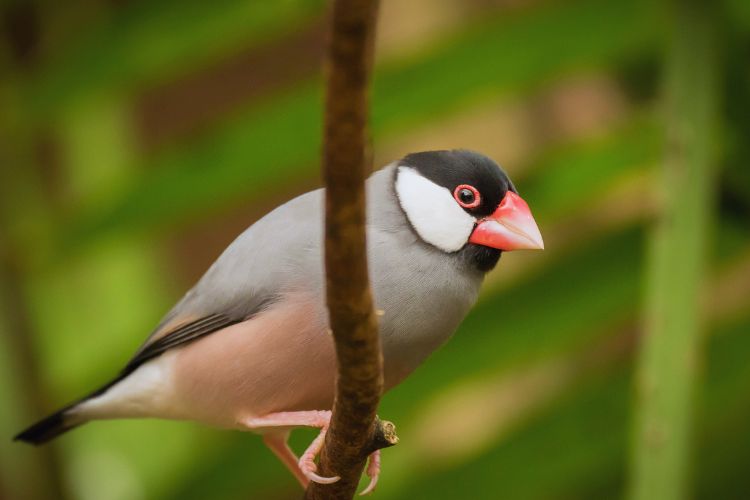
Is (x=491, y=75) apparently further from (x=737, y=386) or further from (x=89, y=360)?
(x=89, y=360)

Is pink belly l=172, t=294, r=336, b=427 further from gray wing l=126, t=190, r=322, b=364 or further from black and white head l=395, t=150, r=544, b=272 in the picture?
black and white head l=395, t=150, r=544, b=272

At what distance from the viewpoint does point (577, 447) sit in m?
1.25

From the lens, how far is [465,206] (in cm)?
91

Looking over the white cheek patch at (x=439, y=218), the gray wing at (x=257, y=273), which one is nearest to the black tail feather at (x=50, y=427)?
the gray wing at (x=257, y=273)

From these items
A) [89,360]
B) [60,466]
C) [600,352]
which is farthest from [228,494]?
[600,352]

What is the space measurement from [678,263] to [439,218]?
0.88 ft

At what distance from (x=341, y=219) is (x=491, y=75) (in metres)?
0.70

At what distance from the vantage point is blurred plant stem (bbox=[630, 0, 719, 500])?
1000 mm

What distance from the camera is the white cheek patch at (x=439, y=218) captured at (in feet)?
3.01

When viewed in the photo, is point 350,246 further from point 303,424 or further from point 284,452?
point 284,452

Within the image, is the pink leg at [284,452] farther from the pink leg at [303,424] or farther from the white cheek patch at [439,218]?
the white cheek patch at [439,218]

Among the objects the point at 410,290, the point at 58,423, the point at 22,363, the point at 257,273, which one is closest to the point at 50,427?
the point at 58,423

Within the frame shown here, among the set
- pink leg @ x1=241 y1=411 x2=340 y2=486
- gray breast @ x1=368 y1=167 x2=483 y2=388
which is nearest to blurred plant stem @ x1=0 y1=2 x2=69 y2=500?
pink leg @ x1=241 y1=411 x2=340 y2=486

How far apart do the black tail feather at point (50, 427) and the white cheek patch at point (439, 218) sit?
429mm
